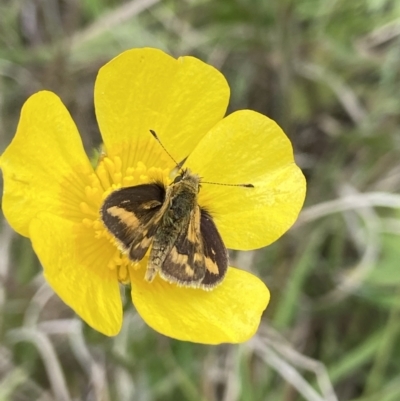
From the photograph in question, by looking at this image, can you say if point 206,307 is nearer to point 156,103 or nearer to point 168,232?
point 168,232

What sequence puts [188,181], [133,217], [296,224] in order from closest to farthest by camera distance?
[133,217], [188,181], [296,224]

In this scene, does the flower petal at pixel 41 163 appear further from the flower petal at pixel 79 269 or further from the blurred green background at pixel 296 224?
the blurred green background at pixel 296 224

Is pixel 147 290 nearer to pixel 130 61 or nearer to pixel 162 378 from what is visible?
pixel 130 61

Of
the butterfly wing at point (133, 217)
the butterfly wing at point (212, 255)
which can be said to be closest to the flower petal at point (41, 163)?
the butterfly wing at point (133, 217)

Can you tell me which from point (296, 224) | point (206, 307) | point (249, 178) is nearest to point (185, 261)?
point (206, 307)

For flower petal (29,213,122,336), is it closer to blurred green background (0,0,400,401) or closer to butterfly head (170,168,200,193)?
butterfly head (170,168,200,193)
